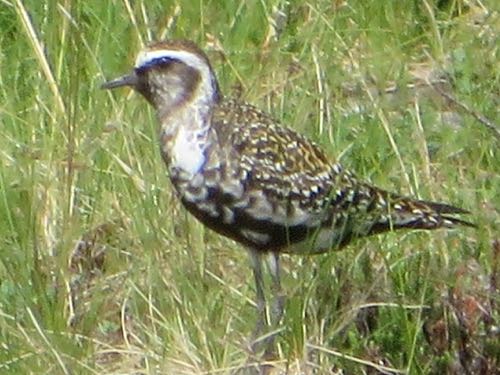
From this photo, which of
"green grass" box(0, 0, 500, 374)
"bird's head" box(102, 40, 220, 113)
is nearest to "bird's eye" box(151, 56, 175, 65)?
"bird's head" box(102, 40, 220, 113)

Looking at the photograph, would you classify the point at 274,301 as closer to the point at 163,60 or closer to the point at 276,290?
the point at 276,290

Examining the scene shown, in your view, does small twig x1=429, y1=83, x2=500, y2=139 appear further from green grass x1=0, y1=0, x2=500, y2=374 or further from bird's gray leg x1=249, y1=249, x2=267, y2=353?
bird's gray leg x1=249, y1=249, x2=267, y2=353

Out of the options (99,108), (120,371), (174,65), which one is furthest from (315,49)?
(120,371)

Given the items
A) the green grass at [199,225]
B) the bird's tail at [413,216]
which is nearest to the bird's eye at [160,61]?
the green grass at [199,225]

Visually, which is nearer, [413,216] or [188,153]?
[188,153]

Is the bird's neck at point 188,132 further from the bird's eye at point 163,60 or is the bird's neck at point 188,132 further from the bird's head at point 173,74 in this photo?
the bird's eye at point 163,60

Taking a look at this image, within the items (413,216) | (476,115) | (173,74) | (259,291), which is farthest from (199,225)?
(476,115)

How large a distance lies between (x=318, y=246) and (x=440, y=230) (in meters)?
0.58

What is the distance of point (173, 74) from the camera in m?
5.77

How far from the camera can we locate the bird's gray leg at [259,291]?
5586 millimetres

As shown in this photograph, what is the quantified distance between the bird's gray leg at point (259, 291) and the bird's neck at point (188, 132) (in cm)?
36

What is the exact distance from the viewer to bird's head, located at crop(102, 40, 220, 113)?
5.75 meters

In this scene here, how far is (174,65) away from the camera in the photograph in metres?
5.76

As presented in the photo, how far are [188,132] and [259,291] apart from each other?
512 mm
